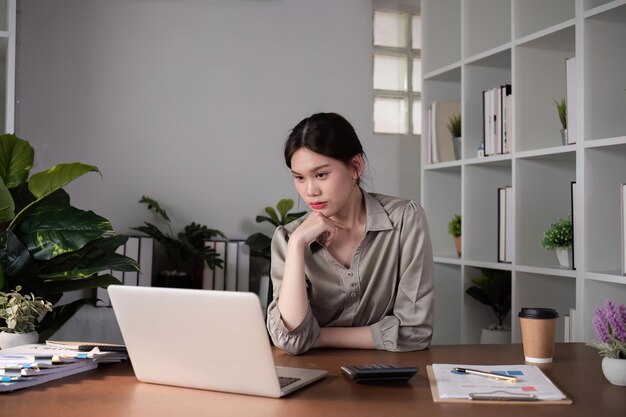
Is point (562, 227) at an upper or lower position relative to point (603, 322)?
upper

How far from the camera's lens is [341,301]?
6.86 ft

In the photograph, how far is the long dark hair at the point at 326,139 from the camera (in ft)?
6.63

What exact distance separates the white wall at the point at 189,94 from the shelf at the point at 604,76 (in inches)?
87.0

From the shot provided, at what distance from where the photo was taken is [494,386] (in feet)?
4.34

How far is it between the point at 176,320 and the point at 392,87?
3.66 m

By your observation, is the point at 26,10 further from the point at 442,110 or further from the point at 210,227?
the point at 442,110

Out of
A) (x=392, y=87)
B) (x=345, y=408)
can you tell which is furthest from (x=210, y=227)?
(x=345, y=408)

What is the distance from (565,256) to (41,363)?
6.35ft

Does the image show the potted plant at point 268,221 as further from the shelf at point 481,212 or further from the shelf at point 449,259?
the shelf at point 481,212

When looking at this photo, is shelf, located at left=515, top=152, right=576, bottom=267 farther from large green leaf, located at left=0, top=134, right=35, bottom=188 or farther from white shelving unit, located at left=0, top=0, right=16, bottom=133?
white shelving unit, located at left=0, top=0, right=16, bottom=133

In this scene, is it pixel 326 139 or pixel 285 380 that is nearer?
pixel 285 380

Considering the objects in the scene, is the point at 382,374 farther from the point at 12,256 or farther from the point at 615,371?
the point at 12,256

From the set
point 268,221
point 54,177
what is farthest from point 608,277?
point 268,221

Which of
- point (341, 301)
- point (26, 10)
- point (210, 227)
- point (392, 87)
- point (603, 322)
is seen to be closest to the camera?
point (603, 322)
